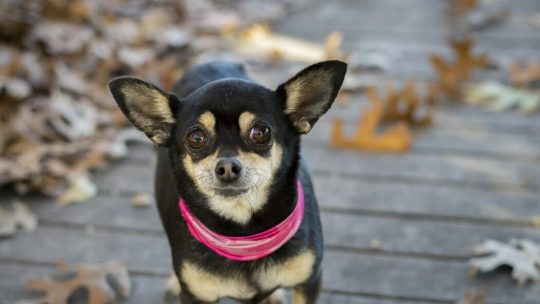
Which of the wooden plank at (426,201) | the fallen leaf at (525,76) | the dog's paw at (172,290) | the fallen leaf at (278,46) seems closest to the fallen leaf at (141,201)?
the dog's paw at (172,290)

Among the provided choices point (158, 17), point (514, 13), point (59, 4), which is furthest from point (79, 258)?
point (514, 13)

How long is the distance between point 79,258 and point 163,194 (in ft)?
2.56

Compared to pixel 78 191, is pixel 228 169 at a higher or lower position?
higher

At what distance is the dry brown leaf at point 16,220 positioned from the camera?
3.14m

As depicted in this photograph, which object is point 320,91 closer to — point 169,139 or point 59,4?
point 169,139

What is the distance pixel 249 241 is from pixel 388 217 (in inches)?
51.2

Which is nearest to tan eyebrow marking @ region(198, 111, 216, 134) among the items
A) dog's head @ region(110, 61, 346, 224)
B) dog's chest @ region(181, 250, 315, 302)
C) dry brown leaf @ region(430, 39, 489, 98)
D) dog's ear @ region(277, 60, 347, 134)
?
dog's head @ region(110, 61, 346, 224)

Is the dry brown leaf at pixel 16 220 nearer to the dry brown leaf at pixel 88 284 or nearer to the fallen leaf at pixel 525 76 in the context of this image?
the dry brown leaf at pixel 88 284

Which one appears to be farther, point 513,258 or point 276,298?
point 513,258

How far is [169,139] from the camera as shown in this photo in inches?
86.0

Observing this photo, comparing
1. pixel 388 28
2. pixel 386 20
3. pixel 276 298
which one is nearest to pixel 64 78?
pixel 276 298

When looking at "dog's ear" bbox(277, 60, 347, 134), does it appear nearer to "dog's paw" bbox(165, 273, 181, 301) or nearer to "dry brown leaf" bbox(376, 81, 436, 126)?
"dog's paw" bbox(165, 273, 181, 301)

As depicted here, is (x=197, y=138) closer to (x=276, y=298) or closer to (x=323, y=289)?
(x=276, y=298)

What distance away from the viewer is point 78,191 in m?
3.45
